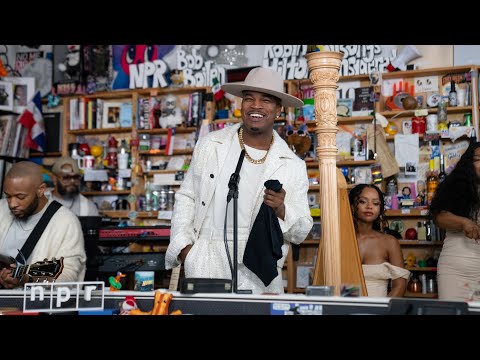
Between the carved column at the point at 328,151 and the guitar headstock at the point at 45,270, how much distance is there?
1.27m

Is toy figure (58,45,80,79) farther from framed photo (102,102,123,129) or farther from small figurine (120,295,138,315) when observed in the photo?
small figurine (120,295,138,315)

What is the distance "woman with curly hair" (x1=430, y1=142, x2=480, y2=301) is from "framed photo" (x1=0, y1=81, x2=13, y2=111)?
5.07 metres

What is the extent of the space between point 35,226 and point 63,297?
54.5 inches

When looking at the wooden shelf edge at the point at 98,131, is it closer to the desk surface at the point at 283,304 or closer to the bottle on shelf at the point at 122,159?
the bottle on shelf at the point at 122,159

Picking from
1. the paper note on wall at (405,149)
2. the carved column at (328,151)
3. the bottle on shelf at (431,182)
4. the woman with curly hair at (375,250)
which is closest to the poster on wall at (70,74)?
the paper note on wall at (405,149)

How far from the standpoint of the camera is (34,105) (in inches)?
326

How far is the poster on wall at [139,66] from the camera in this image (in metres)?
8.23

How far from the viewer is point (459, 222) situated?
4.43 meters

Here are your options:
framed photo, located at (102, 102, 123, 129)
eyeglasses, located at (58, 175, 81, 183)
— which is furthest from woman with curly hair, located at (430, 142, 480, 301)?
framed photo, located at (102, 102, 123, 129)

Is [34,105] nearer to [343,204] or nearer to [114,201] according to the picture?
[114,201]

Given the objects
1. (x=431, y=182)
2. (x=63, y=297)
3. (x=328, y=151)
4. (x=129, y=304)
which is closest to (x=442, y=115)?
(x=431, y=182)

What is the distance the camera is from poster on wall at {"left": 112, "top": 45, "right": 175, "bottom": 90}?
8.23 meters

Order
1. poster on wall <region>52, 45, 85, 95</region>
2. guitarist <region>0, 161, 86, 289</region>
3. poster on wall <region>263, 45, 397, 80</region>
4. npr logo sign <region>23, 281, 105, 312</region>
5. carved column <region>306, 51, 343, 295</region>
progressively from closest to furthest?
npr logo sign <region>23, 281, 105, 312</region> < carved column <region>306, 51, 343, 295</region> < guitarist <region>0, 161, 86, 289</region> < poster on wall <region>263, 45, 397, 80</region> < poster on wall <region>52, 45, 85, 95</region>
